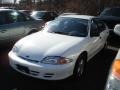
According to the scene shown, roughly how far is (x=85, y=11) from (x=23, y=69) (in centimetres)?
2439

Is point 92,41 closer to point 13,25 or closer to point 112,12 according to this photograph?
point 13,25

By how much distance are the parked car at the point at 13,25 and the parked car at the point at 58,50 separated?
4.44 ft

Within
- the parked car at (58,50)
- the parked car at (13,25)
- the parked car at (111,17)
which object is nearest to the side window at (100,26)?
the parked car at (58,50)

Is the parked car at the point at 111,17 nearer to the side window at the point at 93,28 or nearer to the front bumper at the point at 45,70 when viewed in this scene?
the side window at the point at 93,28

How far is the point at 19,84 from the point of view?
17.4 ft

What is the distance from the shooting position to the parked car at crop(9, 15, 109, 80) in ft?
16.3

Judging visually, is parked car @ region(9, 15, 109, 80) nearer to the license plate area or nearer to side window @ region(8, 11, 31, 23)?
the license plate area

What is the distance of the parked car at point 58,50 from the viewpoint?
196 inches

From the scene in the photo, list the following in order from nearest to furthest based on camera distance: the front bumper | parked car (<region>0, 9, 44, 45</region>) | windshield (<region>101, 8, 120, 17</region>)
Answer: the front bumper < parked car (<region>0, 9, 44, 45</region>) < windshield (<region>101, 8, 120, 17</region>)

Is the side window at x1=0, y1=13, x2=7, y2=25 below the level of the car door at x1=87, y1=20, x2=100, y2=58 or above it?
above

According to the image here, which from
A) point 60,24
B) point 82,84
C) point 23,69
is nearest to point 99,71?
point 82,84

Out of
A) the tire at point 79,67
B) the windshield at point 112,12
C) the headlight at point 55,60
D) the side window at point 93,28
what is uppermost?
the side window at point 93,28

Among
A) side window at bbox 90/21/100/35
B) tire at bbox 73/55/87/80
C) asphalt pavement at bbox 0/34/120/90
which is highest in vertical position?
side window at bbox 90/21/100/35

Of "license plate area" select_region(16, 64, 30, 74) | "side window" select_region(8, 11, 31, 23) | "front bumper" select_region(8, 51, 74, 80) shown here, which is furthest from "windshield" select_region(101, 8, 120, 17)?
"license plate area" select_region(16, 64, 30, 74)
